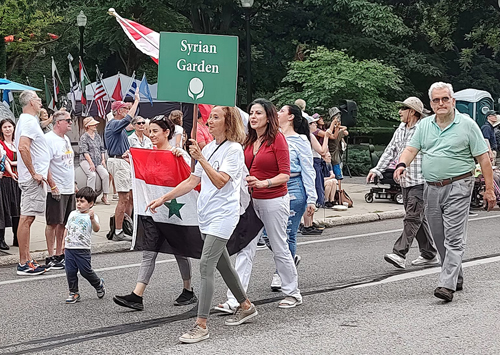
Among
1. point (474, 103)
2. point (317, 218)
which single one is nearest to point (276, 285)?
point (317, 218)

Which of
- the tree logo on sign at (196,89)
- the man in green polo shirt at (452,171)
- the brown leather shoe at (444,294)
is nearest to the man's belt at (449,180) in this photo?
the man in green polo shirt at (452,171)

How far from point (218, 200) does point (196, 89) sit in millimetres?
936

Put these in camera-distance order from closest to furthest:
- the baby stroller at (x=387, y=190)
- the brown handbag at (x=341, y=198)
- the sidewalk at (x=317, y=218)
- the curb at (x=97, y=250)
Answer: the curb at (x=97, y=250), the sidewalk at (x=317, y=218), the brown handbag at (x=341, y=198), the baby stroller at (x=387, y=190)

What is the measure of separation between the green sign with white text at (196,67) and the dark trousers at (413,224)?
11.8ft

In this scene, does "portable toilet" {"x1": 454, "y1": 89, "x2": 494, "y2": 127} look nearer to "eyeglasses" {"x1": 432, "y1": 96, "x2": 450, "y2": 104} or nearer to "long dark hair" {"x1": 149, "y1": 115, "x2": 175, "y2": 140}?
"eyeglasses" {"x1": 432, "y1": 96, "x2": 450, "y2": 104}

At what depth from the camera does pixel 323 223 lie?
14062mm

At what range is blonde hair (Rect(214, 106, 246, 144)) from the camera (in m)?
6.40

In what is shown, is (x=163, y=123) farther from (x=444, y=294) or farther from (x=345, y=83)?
(x=345, y=83)

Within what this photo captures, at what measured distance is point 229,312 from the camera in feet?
22.9

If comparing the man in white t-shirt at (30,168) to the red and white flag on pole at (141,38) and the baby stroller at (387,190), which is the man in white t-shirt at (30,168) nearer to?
the red and white flag on pole at (141,38)

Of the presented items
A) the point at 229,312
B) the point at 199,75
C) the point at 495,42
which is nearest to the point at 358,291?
the point at 229,312

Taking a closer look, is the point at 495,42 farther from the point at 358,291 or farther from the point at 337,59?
the point at 358,291

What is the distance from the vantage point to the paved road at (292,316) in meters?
5.96

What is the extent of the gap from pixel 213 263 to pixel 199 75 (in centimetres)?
153
